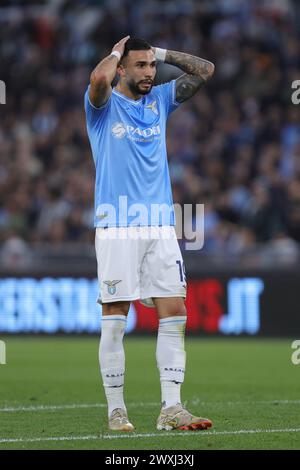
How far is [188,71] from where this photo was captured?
8250 mm

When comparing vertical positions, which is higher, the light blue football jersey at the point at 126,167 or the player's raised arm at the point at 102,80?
the player's raised arm at the point at 102,80

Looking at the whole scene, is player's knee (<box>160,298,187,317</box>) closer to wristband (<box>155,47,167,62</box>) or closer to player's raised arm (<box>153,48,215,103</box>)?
player's raised arm (<box>153,48,215,103</box>)

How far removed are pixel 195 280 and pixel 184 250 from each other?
18.1 inches

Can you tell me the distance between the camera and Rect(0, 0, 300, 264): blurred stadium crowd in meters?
17.6

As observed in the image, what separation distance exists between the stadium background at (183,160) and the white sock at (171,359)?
28.3ft

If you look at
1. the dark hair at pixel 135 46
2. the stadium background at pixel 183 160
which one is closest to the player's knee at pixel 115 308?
the dark hair at pixel 135 46

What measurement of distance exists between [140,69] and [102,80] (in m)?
0.42

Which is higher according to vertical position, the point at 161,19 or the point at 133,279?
the point at 161,19

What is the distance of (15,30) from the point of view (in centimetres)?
2302

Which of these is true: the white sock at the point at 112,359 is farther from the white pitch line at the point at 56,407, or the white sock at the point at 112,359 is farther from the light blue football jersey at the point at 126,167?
the white pitch line at the point at 56,407

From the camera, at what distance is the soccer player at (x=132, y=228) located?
7.66m

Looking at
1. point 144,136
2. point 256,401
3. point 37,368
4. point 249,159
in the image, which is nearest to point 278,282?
point 249,159

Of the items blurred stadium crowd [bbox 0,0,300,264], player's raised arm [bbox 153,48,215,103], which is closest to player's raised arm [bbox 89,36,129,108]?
player's raised arm [bbox 153,48,215,103]

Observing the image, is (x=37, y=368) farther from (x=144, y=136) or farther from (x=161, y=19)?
(x=161, y=19)
